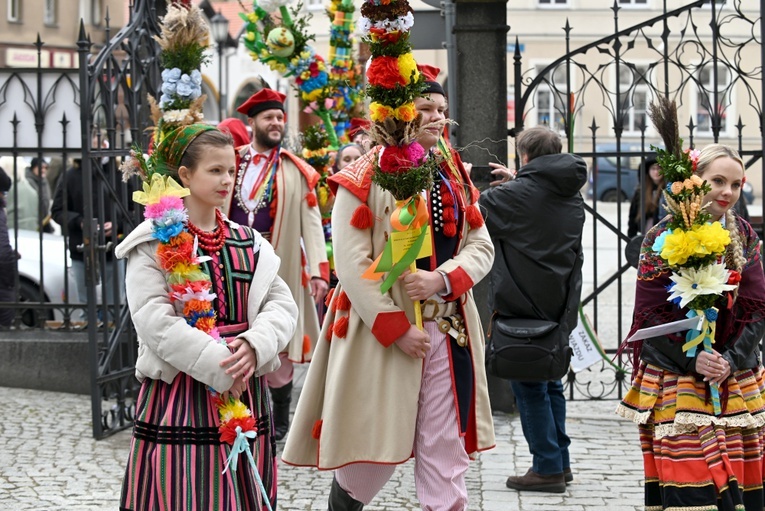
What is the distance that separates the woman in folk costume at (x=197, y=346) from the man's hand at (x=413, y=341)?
22.0 inches

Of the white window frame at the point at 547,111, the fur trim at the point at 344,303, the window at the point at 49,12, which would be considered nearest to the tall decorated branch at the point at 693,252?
the fur trim at the point at 344,303

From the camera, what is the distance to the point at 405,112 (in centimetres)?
464

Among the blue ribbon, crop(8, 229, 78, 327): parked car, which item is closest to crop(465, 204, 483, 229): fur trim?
the blue ribbon

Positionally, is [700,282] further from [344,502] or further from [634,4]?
[634,4]

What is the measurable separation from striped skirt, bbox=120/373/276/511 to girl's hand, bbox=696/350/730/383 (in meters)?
1.88

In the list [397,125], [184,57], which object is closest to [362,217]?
[397,125]

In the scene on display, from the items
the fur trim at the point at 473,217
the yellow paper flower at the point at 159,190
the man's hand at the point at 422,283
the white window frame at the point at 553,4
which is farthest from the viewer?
the white window frame at the point at 553,4

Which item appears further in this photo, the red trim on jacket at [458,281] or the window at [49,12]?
the window at [49,12]

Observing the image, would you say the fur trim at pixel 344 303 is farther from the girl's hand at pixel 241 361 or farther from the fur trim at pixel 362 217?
the girl's hand at pixel 241 361

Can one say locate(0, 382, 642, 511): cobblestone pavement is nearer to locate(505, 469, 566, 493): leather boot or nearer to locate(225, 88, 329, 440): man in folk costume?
locate(505, 469, 566, 493): leather boot

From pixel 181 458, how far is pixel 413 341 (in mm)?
1032

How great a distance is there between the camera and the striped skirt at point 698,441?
5094mm

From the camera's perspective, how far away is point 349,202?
16.3 ft

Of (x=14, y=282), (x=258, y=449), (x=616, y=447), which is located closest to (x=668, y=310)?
(x=258, y=449)
